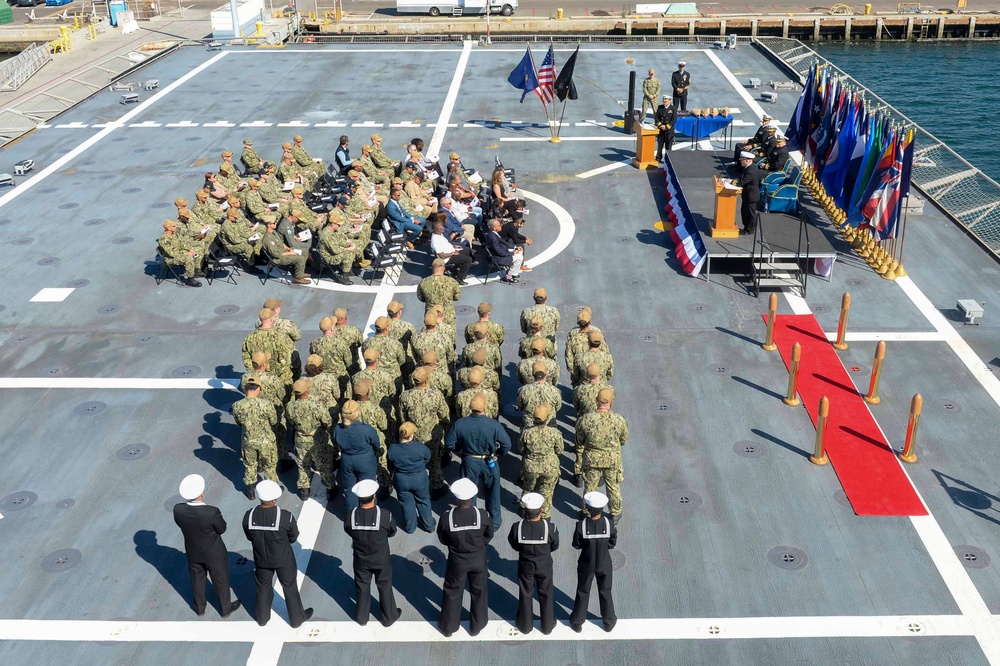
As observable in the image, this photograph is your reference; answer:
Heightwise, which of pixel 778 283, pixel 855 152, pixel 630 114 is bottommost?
pixel 778 283

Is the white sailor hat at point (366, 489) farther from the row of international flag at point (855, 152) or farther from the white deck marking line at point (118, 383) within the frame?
the row of international flag at point (855, 152)

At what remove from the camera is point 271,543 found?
873cm

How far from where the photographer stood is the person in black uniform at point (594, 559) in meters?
8.45

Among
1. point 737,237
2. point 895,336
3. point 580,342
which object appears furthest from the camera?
point 737,237

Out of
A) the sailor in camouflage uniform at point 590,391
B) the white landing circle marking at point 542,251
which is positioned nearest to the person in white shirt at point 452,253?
the white landing circle marking at point 542,251

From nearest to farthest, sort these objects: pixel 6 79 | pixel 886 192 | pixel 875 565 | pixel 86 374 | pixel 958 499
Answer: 1. pixel 875 565
2. pixel 958 499
3. pixel 86 374
4. pixel 886 192
5. pixel 6 79

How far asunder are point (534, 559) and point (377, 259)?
365 inches

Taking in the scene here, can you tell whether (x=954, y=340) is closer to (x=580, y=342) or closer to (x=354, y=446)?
(x=580, y=342)

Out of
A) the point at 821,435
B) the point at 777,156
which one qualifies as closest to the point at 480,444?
→ the point at 821,435

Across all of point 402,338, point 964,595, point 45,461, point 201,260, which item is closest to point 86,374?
point 45,461

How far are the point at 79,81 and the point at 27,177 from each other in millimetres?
11230

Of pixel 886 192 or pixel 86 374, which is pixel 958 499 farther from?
pixel 86 374

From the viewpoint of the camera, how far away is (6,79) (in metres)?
35.8

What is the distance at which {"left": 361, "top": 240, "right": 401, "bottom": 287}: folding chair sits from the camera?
54.9 ft
